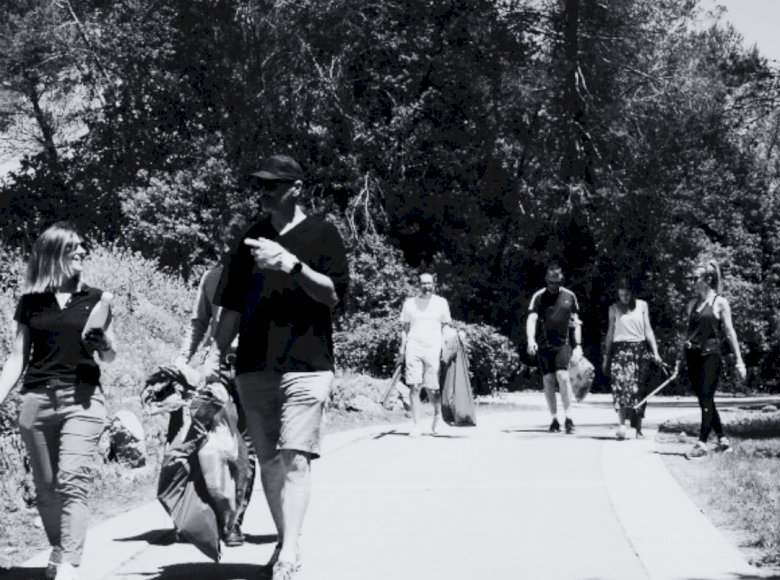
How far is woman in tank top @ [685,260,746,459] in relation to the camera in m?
12.3

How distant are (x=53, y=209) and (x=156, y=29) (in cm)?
669

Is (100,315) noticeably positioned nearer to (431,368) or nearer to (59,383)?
(59,383)

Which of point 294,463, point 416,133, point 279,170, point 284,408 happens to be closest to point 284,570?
point 294,463

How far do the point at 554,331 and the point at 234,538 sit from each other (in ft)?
26.9

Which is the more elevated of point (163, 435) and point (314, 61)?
point (314, 61)

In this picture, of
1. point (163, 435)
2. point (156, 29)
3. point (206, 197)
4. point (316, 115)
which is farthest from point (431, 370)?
point (156, 29)

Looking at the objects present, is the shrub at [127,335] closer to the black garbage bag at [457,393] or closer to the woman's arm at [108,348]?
the woman's arm at [108,348]

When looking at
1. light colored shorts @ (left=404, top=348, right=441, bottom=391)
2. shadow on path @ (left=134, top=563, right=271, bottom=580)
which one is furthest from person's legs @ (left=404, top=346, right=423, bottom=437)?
shadow on path @ (left=134, top=563, right=271, bottom=580)

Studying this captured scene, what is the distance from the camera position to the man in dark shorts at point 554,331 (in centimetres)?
1513

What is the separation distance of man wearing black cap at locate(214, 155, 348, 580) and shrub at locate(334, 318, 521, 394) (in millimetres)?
18336

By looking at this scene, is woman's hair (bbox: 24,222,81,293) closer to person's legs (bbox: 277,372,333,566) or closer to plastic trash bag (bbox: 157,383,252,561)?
plastic trash bag (bbox: 157,383,252,561)

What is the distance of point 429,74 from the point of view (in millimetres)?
30391

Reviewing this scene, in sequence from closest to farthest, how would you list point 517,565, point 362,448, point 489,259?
point 517,565, point 362,448, point 489,259

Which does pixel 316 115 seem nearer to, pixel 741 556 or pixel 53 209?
pixel 53 209
